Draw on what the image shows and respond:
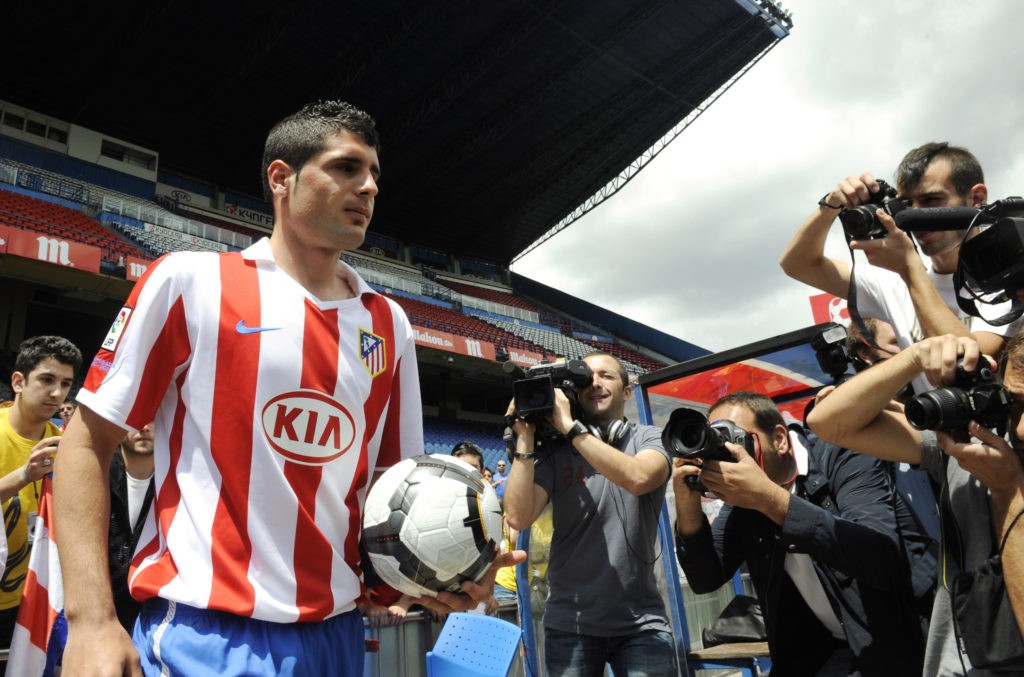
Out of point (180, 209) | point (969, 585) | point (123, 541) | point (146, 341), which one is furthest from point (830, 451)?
point (180, 209)

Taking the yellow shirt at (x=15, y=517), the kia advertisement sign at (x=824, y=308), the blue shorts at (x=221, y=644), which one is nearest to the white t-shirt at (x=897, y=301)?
the blue shorts at (x=221, y=644)

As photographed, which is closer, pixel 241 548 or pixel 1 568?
pixel 241 548

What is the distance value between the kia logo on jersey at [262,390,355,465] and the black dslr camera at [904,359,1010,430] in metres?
1.33

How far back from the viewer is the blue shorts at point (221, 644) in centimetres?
133

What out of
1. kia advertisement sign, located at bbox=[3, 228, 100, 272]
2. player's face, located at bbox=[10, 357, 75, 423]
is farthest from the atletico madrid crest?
kia advertisement sign, located at bbox=[3, 228, 100, 272]

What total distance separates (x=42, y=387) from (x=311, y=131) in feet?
8.99

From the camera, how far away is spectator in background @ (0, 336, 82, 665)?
3371mm

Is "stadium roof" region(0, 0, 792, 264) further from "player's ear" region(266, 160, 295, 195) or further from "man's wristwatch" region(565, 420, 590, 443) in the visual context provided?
"player's ear" region(266, 160, 295, 195)

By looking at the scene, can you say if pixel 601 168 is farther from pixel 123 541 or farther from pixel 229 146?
pixel 123 541

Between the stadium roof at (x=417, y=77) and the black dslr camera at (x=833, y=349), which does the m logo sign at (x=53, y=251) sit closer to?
the stadium roof at (x=417, y=77)

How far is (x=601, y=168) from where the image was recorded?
2522 cm

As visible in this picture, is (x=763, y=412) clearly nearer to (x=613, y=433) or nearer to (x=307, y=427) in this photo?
(x=613, y=433)

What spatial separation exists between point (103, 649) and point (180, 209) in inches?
864

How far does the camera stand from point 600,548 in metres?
2.95
